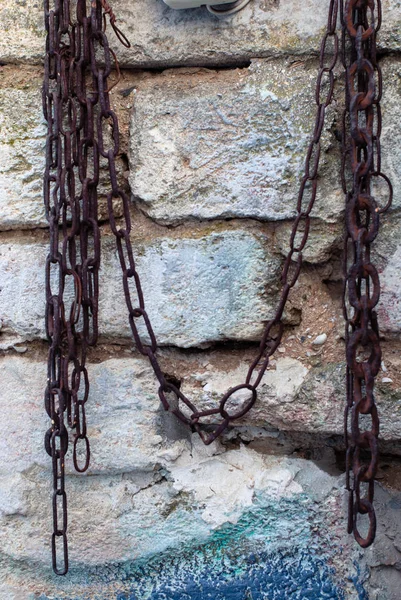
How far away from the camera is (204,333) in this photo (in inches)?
51.2

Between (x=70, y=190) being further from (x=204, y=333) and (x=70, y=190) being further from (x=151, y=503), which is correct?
(x=151, y=503)

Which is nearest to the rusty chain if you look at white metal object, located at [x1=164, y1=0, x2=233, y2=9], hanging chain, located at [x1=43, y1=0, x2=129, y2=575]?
hanging chain, located at [x1=43, y1=0, x2=129, y2=575]

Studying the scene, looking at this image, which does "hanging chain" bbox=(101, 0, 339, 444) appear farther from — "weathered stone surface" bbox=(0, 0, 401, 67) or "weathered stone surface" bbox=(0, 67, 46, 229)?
"weathered stone surface" bbox=(0, 67, 46, 229)

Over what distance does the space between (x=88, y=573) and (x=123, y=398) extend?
39 cm

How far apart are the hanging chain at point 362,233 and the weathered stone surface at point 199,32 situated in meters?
0.09

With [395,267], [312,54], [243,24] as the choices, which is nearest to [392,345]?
[395,267]

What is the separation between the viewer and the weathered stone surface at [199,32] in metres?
1.24

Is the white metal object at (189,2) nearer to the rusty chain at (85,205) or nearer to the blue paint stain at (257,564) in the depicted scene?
the rusty chain at (85,205)

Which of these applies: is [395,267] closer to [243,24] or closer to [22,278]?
[243,24]

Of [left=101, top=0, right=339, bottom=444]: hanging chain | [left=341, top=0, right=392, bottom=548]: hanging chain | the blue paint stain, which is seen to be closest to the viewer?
[left=341, top=0, right=392, bottom=548]: hanging chain

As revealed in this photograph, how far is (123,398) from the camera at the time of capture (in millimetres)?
1336

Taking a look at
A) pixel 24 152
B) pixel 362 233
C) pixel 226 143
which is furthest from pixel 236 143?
pixel 24 152

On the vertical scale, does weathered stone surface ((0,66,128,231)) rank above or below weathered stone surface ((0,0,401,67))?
below

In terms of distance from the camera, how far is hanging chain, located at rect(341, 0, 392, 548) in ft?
3.56
